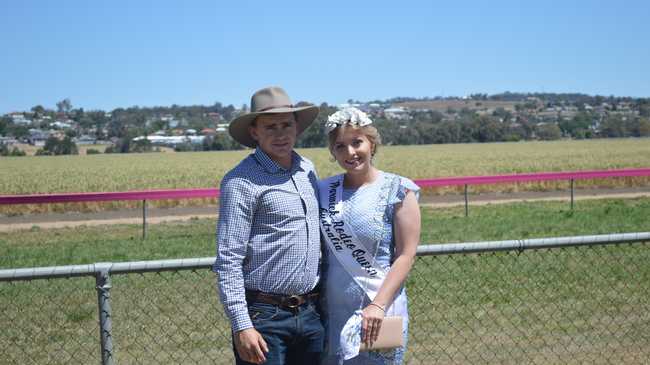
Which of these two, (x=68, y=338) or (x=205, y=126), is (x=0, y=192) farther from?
(x=205, y=126)

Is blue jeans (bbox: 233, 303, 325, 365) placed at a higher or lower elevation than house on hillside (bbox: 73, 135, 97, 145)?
higher

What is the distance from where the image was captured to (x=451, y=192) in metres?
24.7

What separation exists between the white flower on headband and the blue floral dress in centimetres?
25

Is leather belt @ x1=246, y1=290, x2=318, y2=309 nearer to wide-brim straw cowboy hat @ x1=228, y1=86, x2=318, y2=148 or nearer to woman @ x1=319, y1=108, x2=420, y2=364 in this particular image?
woman @ x1=319, y1=108, x2=420, y2=364

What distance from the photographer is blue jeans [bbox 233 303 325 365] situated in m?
3.29

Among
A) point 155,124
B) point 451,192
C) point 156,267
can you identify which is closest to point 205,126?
point 155,124

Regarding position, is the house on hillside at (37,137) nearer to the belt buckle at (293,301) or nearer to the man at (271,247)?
the man at (271,247)

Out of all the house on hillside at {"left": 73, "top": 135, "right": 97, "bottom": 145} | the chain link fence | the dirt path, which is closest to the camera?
the chain link fence

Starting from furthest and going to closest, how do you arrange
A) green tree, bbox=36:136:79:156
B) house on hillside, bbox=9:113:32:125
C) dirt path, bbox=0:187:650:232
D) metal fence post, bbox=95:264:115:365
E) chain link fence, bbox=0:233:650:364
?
house on hillside, bbox=9:113:32:125, green tree, bbox=36:136:79:156, dirt path, bbox=0:187:650:232, chain link fence, bbox=0:233:650:364, metal fence post, bbox=95:264:115:365

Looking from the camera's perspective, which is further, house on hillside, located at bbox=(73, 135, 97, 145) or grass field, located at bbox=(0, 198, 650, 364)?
house on hillside, located at bbox=(73, 135, 97, 145)

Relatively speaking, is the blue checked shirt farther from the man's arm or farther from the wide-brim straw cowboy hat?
the wide-brim straw cowboy hat

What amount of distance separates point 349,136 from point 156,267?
131cm

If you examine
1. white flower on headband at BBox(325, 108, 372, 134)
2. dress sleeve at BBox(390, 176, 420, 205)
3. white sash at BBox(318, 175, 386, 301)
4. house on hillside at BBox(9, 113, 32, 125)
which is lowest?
house on hillside at BBox(9, 113, 32, 125)

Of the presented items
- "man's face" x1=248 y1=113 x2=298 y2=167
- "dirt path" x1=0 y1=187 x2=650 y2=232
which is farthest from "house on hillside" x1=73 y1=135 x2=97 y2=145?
"man's face" x1=248 y1=113 x2=298 y2=167
